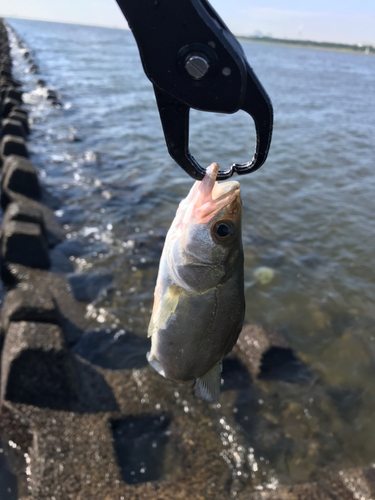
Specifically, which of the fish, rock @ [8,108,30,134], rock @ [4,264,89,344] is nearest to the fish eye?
the fish

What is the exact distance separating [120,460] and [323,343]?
11.1 feet

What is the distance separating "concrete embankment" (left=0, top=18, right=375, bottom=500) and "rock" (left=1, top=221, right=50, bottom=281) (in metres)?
1.35

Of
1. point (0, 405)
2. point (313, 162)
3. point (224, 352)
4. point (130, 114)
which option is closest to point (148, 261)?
point (0, 405)

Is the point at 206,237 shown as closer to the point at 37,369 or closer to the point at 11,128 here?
the point at 37,369

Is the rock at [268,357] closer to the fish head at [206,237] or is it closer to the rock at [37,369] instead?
the rock at [37,369]

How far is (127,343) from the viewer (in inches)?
202

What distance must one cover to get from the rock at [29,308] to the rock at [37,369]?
0.56ft

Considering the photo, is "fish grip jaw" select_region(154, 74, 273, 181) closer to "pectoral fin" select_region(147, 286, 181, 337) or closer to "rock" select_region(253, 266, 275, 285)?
"pectoral fin" select_region(147, 286, 181, 337)

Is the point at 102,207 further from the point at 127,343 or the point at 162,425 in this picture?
the point at 162,425

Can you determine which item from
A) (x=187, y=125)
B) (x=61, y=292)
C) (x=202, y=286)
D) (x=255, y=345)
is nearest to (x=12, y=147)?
(x=61, y=292)

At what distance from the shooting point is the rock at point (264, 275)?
697cm

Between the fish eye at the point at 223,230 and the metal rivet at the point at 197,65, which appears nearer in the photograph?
the metal rivet at the point at 197,65

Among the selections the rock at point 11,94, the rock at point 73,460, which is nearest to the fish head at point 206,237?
the rock at point 73,460

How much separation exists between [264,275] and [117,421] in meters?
4.02
